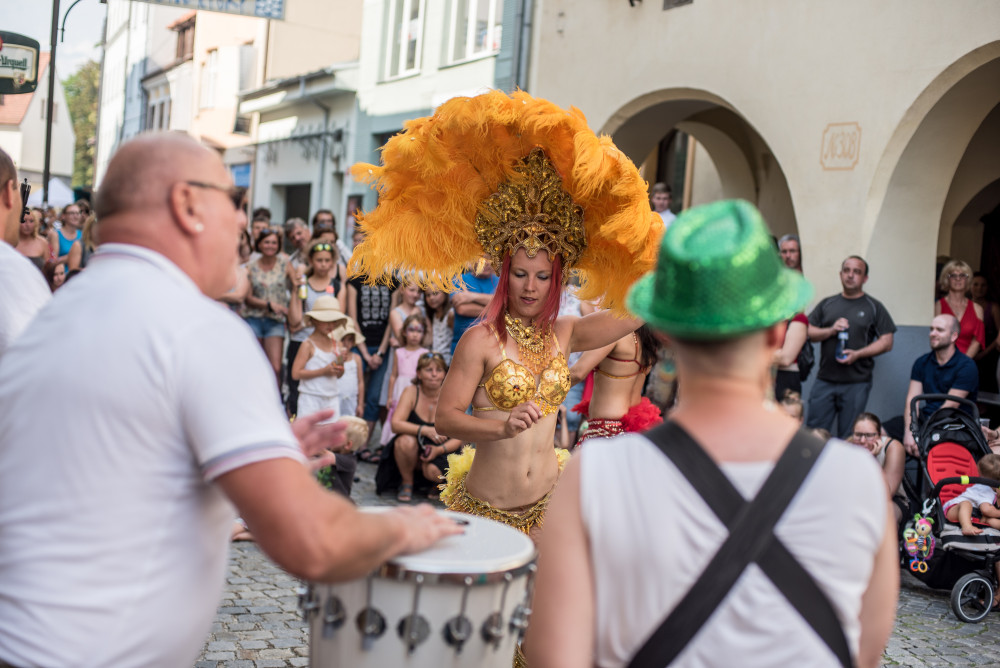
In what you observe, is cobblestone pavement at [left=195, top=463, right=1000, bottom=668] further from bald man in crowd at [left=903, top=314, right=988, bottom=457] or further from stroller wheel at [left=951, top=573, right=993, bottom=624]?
bald man in crowd at [left=903, top=314, right=988, bottom=457]

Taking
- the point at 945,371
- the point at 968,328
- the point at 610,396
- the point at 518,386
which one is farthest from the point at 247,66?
the point at 518,386

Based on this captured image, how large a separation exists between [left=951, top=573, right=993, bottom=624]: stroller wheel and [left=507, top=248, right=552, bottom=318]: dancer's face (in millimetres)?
3690

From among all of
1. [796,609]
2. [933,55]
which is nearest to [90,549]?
[796,609]

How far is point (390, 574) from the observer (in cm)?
217

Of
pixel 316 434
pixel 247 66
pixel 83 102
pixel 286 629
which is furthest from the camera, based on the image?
pixel 83 102

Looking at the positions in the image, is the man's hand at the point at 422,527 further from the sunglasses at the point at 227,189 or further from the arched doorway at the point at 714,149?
the arched doorway at the point at 714,149

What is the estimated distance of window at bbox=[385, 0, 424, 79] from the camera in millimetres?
19136

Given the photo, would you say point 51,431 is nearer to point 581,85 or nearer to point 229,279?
point 229,279

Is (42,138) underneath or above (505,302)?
above

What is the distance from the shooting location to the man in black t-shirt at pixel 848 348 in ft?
28.5

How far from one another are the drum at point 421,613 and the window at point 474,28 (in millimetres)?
14669

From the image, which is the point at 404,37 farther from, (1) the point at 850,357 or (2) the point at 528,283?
(2) the point at 528,283

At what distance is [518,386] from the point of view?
3.94 m

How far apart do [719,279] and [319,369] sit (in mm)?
6379
